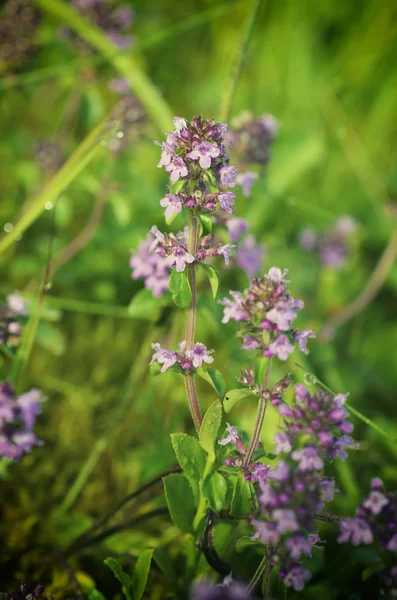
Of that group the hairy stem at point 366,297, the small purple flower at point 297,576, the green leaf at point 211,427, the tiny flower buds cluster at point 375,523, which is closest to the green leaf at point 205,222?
the green leaf at point 211,427

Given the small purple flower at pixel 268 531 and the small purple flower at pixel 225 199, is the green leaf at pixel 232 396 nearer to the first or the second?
the small purple flower at pixel 268 531

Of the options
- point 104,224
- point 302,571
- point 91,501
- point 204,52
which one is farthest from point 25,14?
point 302,571

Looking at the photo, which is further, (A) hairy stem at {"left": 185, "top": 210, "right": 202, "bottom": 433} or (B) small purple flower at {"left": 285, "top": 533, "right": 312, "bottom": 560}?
(A) hairy stem at {"left": 185, "top": 210, "right": 202, "bottom": 433}

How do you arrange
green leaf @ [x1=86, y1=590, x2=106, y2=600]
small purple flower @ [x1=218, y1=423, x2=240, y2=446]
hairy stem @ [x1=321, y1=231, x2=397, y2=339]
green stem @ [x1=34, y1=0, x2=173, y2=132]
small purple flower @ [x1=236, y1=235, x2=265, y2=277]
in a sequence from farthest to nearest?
hairy stem @ [x1=321, y1=231, x2=397, y2=339]
green stem @ [x1=34, y1=0, x2=173, y2=132]
small purple flower @ [x1=236, y1=235, x2=265, y2=277]
green leaf @ [x1=86, y1=590, x2=106, y2=600]
small purple flower @ [x1=218, y1=423, x2=240, y2=446]

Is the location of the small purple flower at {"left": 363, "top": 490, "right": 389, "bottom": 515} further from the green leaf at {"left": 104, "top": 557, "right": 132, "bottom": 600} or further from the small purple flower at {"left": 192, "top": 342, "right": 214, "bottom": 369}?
the green leaf at {"left": 104, "top": 557, "right": 132, "bottom": 600}

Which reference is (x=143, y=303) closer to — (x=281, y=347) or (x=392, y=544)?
(x=281, y=347)

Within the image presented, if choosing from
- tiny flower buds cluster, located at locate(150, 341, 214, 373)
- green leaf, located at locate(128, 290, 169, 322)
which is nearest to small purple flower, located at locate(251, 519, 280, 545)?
tiny flower buds cluster, located at locate(150, 341, 214, 373)
